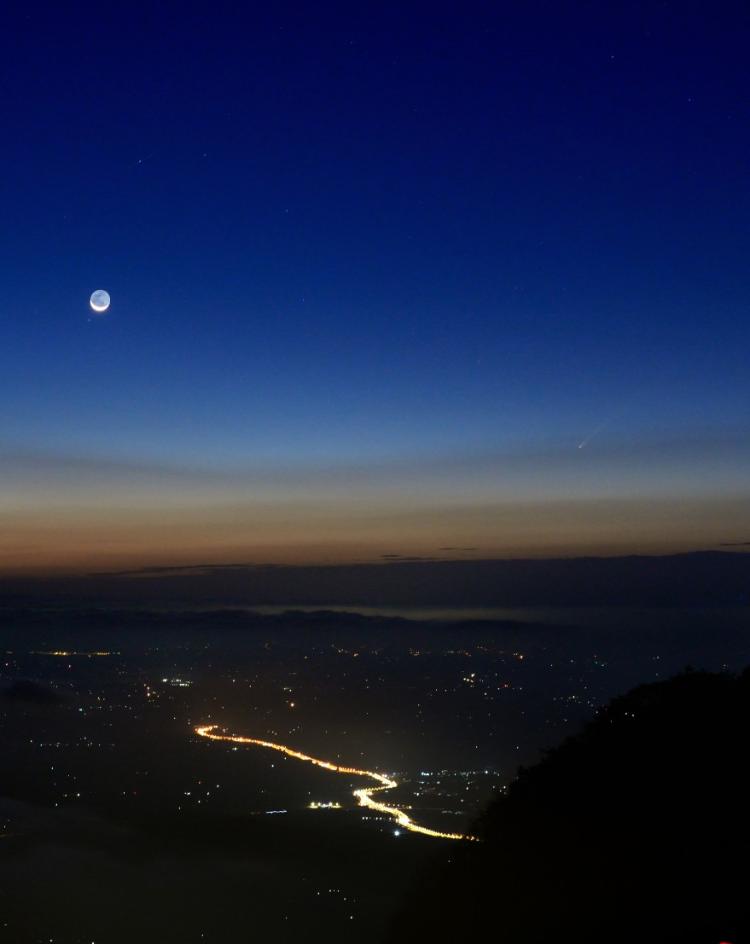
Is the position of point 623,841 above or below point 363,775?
above

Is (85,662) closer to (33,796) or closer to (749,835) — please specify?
(33,796)

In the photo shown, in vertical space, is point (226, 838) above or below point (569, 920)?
below

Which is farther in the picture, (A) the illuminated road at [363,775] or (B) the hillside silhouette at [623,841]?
(A) the illuminated road at [363,775]

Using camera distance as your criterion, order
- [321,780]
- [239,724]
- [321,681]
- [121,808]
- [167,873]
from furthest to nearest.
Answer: [321,681]
[239,724]
[321,780]
[121,808]
[167,873]

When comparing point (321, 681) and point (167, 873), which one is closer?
point (167, 873)

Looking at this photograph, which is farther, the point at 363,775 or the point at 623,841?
the point at 363,775

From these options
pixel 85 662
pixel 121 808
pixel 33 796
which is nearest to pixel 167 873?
pixel 121 808
